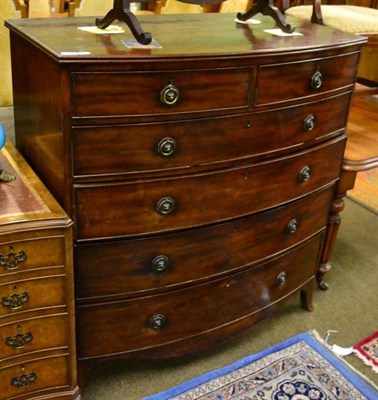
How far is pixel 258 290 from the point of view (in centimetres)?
174

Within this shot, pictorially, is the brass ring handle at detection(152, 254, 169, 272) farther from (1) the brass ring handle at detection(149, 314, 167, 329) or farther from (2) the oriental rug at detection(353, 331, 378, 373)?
(2) the oriental rug at detection(353, 331, 378, 373)

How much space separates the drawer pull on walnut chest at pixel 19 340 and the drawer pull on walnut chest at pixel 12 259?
0.20m

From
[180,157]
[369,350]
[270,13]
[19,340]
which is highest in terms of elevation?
[270,13]

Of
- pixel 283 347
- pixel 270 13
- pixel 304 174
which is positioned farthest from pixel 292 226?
pixel 270 13

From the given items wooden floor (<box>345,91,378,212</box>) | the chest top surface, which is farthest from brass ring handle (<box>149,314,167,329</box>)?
wooden floor (<box>345,91,378,212</box>)

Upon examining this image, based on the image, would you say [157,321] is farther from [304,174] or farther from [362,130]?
[362,130]

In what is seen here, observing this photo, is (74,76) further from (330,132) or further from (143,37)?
(330,132)

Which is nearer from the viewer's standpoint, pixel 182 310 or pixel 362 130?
pixel 182 310

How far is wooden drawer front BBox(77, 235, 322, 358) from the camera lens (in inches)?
58.0

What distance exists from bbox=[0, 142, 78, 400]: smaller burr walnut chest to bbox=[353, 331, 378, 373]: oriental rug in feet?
3.18

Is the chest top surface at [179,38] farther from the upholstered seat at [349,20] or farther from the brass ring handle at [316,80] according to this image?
the upholstered seat at [349,20]

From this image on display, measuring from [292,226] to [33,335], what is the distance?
2.75ft

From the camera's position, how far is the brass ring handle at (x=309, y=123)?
157 centimetres

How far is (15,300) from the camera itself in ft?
4.22
